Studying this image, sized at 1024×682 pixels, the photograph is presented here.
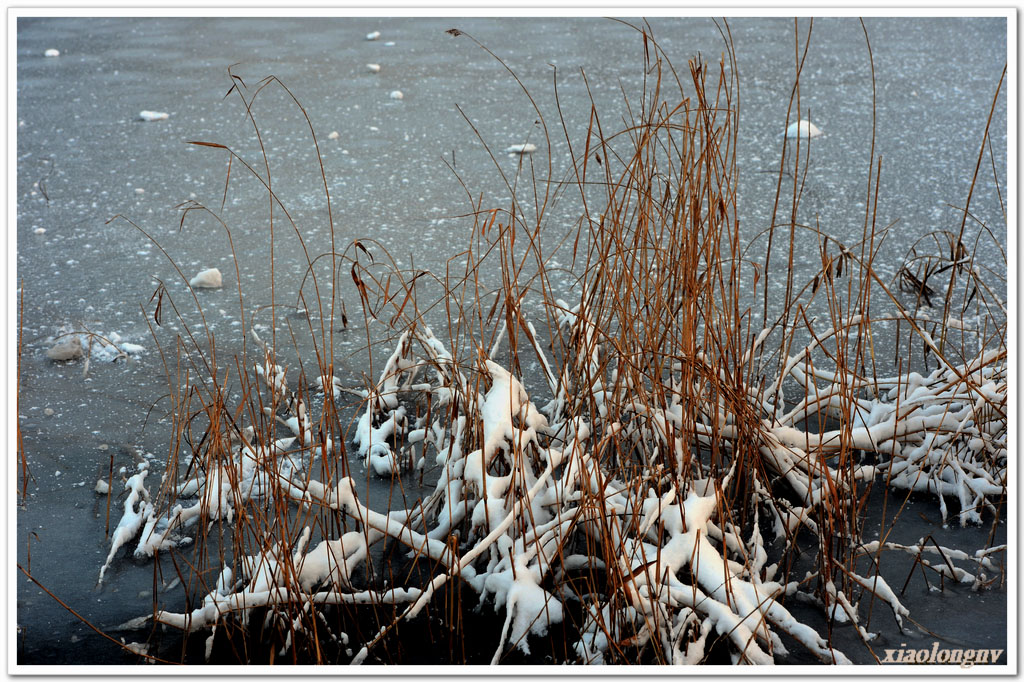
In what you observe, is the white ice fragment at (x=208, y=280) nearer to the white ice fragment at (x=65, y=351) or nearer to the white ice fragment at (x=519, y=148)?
the white ice fragment at (x=65, y=351)

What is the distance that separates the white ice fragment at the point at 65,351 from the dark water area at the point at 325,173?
25mm

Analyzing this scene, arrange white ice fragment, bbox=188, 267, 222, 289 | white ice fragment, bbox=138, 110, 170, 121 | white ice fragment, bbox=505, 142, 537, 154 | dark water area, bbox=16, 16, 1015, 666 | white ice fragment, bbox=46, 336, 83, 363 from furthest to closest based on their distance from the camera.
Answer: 1. white ice fragment, bbox=138, 110, 170, 121
2. white ice fragment, bbox=505, 142, 537, 154
3. white ice fragment, bbox=188, 267, 222, 289
4. white ice fragment, bbox=46, 336, 83, 363
5. dark water area, bbox=16, 16, 1015, 666

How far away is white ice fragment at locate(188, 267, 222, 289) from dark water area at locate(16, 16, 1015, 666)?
0.02 meters

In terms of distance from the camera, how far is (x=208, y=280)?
1.82 metres

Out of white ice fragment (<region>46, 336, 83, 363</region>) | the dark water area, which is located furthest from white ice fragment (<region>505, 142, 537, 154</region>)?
white ice fragment (<region>46, 336, 83, 363</region>)

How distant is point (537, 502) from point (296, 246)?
120 cm

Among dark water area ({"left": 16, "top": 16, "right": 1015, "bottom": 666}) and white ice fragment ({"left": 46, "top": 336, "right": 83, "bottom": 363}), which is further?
white ice fragment ({"left": 46, "top": 336, "right": 83, "bottom": 363})

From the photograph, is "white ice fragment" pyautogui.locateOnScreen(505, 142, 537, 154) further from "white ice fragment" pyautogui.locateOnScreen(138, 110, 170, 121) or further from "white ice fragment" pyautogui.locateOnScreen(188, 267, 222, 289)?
"white ice fragment" pyautogui.locateOnScreen(138, 110, 170, 121)

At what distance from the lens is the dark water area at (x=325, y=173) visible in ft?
3.76

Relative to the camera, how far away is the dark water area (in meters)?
1.15

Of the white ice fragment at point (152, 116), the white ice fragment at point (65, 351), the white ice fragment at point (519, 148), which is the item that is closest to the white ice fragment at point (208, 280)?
the white ice fragment at point (65, 351)

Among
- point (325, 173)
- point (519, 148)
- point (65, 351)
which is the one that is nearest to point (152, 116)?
point (325, 173)
